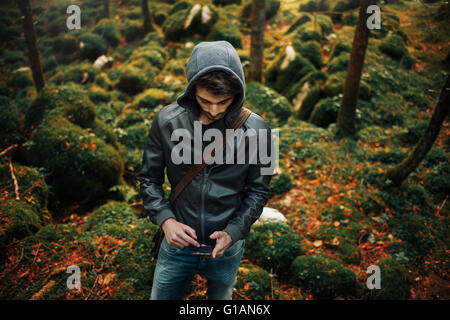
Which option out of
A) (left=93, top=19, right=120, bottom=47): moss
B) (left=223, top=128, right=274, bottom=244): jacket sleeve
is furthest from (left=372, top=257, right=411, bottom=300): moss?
(left=93, top=19, right=120, bottom=47): moss

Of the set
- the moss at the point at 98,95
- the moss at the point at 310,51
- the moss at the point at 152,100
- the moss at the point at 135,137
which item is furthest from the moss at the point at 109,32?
the moss at the point at 310,51

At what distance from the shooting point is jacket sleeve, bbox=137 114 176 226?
2.04 m

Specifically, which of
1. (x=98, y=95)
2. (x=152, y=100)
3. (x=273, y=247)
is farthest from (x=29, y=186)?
(x=98, y=95)

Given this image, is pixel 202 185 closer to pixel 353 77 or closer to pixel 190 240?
pixel 190 240

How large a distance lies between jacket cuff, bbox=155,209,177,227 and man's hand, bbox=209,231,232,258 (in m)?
0.39

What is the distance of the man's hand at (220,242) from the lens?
6.10 feet

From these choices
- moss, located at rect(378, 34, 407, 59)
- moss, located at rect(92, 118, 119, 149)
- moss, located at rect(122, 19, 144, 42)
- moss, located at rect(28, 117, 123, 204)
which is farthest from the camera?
moss, located at rect(122, 19, 144, 42)

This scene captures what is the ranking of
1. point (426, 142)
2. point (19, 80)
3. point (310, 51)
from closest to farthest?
point (426, 142) < point (310, 51) < point (19, 80)

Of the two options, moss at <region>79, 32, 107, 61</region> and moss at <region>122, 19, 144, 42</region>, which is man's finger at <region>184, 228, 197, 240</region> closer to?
moss at <region>79, 32, 107, 61</region>

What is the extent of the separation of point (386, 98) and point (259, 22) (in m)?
4.81

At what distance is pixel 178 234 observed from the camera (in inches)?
74.1

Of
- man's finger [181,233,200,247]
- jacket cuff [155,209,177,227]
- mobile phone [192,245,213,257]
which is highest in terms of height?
jacket cuff [155,209,177,227]

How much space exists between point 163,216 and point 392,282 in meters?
3.56
